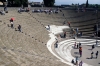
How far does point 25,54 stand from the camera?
17.1m

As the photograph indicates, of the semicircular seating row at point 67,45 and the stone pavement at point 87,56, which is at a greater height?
the semicircular seating row at point 67,45

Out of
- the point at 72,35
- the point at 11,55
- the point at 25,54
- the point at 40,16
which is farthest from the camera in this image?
the point at 40,16

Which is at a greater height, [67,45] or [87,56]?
[67,45]

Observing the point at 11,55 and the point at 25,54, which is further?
the point at 25,54

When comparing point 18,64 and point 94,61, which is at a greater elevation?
point 18,64

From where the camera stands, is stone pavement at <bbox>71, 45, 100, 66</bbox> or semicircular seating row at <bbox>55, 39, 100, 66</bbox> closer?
stone pavement at <bbox>71, 45, 100, 66</bbox>

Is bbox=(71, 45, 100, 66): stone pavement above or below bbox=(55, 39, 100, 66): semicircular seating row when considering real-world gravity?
below

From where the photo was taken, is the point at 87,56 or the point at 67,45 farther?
the point at 67,45

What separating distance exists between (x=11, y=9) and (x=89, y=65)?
2230 centimetres

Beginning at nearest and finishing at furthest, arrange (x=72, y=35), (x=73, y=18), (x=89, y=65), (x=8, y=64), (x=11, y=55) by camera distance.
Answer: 1. (x=8, y=64)
2. (x=11, y=55)
3. (x=89, y=65)
4. (x=72, y=35)
5. (x=73, y=18)

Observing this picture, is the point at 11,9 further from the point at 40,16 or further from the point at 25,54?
the point at 25,54

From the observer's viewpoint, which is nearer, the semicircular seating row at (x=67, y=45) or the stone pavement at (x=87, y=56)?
the stone pavement at (x=87, y=56)

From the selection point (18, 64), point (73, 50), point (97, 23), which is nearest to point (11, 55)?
point (18, 64)

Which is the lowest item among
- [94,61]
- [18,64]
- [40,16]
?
[94,61]
